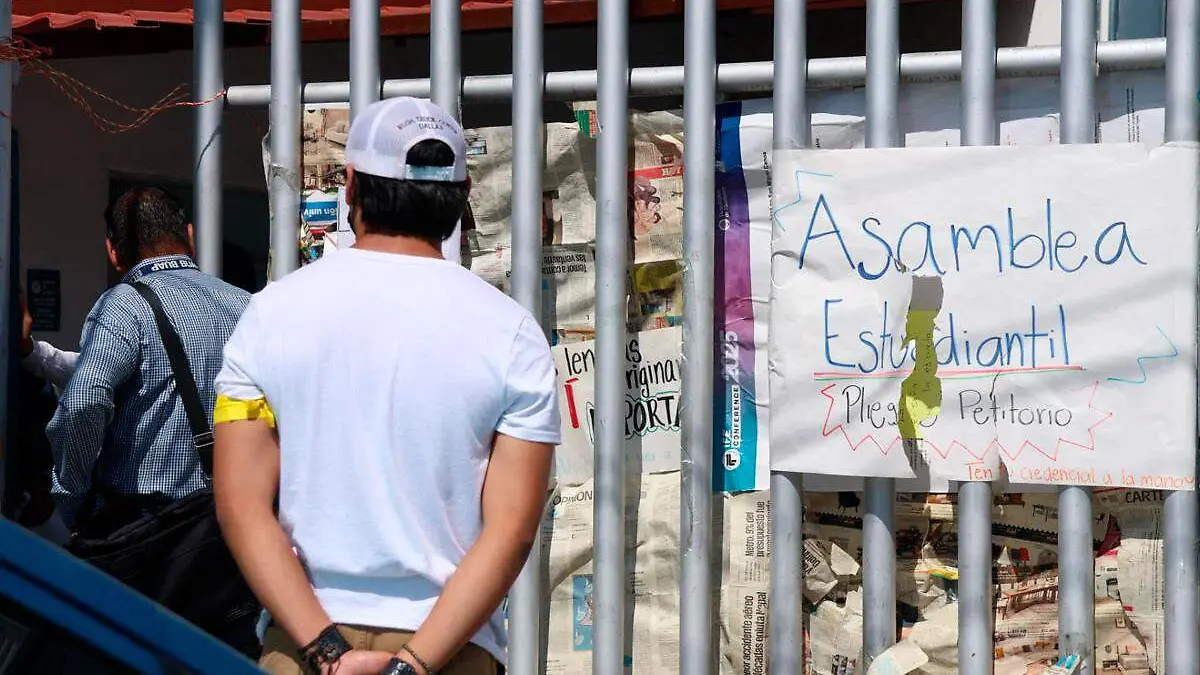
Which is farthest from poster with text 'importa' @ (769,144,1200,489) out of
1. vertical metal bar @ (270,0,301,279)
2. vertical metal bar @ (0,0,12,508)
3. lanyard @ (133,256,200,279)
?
vertical metal bar @ (0,0,12,508)

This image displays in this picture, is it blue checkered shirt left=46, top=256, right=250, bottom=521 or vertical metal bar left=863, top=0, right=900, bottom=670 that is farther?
vertical metal bar left=863, top=0, right=900, bottom=670

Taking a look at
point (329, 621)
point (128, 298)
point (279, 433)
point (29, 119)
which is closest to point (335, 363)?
point (279, 433)

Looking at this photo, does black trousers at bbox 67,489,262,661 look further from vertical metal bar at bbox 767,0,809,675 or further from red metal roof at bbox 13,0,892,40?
red metal roof at bbox 13,0,892,40

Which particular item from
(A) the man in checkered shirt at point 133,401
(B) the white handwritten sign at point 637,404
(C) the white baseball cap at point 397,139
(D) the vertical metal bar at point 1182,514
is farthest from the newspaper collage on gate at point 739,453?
(C) the white baseball cap at point 397,139

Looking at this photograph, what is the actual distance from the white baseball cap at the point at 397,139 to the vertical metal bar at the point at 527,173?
5.49ft

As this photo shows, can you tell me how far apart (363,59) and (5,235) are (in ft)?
3.52

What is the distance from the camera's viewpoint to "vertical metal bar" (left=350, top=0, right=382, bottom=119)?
3.97m

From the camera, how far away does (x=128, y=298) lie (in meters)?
3.37

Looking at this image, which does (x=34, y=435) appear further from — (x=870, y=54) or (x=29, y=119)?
(x=870, y=54)

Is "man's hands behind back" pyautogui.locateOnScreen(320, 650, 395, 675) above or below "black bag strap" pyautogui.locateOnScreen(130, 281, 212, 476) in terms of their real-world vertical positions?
below

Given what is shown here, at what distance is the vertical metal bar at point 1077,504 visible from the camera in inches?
139

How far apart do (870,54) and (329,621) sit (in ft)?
7.44

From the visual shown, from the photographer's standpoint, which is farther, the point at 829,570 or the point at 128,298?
the point at 829,570

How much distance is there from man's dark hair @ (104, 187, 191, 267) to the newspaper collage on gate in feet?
1.83
